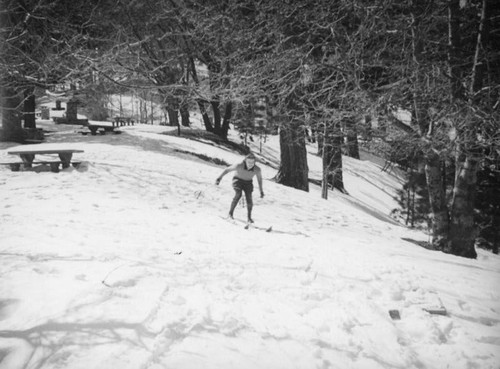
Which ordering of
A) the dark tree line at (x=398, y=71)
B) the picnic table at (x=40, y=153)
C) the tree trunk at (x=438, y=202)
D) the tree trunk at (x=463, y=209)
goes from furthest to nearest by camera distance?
the picnic table at (x=40, y=153)
the tree trunk at (x=438, y=202)
the tree trunk at (x=463, y=209)
the dark tree line at (x=398, y=71)

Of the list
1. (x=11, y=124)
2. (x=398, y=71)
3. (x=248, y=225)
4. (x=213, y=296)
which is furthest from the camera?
(x=11, y=124)

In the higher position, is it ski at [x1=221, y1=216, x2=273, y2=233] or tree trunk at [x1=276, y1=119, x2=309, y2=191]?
tree trunk at [x1=276, y1=119, x2=309, y2=191]

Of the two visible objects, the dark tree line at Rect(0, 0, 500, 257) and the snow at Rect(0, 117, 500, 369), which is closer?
the snow at Rect(0, 117, 500, 369)

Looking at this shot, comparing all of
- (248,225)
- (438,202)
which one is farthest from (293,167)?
(248,225)

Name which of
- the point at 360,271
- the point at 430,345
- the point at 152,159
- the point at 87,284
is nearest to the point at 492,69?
the point at 360,271

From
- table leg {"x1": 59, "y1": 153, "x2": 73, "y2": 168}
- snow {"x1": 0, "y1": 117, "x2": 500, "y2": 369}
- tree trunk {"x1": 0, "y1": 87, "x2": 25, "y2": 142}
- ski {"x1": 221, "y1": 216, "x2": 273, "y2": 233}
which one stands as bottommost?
ski {"x1": 221, "y1": 216, "x2": 273, "y2": 233}

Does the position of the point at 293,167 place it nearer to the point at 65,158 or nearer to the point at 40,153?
the point at 65,158

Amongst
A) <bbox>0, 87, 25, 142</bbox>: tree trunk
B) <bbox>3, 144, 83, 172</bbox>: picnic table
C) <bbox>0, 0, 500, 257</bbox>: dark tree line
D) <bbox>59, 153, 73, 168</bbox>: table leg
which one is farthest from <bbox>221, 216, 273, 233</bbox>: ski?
<bbox>0, 87, 25, 142</bbox>: tree trunk

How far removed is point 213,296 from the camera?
3.55 m

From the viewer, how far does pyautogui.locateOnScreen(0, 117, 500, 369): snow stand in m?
2.67

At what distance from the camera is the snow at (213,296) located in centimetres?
267

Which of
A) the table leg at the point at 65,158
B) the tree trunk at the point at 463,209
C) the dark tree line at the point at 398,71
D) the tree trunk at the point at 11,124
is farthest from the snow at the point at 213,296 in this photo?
the tree trunk at the point at 11,124

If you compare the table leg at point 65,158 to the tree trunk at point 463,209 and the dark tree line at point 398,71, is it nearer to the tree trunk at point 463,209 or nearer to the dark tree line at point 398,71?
the dark tree line at point 398,71

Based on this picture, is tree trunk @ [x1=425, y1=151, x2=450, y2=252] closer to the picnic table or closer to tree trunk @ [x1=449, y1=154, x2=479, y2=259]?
tree trunk @ [x1=449, y1=154, x2=479, y2=259]
